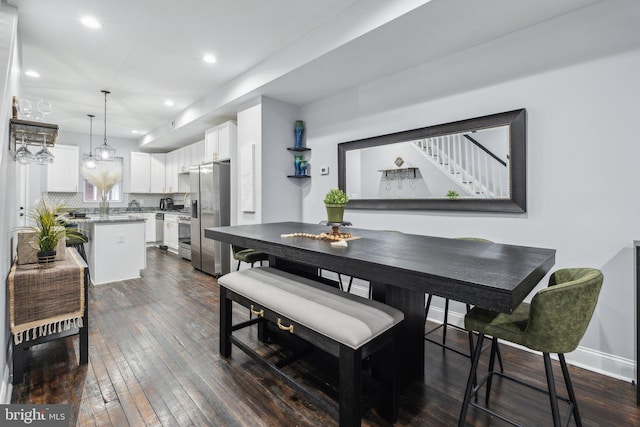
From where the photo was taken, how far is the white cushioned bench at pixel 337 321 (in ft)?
4.50

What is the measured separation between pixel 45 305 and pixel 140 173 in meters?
6.14

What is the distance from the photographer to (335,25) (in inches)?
107

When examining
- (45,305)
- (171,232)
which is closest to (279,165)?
(45,305)

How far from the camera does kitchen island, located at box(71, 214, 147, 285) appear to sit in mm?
4176

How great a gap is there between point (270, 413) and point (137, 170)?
7.40m

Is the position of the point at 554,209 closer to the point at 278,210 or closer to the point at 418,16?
the point at 418,16

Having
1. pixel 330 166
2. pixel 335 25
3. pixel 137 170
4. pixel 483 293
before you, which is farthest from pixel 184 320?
pixel 137 170

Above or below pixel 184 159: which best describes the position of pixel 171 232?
below

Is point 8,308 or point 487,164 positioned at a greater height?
point 487,164

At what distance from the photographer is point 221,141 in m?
4.83

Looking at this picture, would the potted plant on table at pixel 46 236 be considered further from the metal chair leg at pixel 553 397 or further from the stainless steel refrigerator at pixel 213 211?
the metal chair leg at pixel 553 397

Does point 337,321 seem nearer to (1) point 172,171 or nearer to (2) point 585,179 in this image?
(2) point 585,179

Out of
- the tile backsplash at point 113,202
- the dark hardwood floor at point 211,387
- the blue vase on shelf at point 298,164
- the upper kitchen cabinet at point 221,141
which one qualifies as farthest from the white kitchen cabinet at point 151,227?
the dark hardwood floor at point 211,387

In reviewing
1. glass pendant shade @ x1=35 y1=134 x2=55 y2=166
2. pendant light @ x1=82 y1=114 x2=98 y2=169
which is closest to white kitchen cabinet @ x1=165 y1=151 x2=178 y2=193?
pendant light @ x1=82 y1=114 x2=98 y2=169
